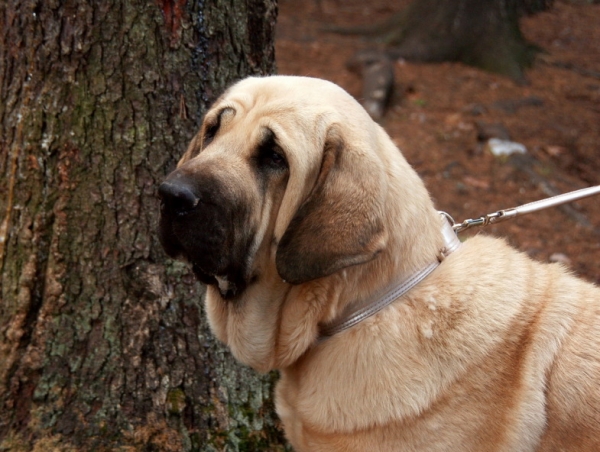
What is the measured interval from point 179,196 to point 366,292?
0.92 meters

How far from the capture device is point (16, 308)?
3447 millimetres

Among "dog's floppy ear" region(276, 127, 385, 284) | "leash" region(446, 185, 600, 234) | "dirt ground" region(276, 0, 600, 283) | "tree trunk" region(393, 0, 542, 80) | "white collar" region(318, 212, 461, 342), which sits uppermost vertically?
"dog's floppy ear" region(276, 127, 385, 284)

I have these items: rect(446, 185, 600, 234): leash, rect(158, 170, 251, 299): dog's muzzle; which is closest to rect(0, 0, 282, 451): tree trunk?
rect(158, 170, 251, 299): dog's muzzle

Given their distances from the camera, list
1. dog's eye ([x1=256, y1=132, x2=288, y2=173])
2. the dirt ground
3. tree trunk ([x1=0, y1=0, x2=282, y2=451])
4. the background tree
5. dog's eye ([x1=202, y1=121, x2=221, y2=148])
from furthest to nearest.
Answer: the background tree → the dirt ground → tree trunk ([x1=0, y1=0, x2=282, y2=451]) → dog's eye ([x1=202, y1=121, x2=221, y2=148]) → dog's eye ([x1=256, y1=132, x2=288, y2=173])

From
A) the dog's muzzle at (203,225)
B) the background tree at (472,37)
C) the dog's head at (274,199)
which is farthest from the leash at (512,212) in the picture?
the background tree at (472,37)

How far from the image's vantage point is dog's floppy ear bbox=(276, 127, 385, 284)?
2.59 meters

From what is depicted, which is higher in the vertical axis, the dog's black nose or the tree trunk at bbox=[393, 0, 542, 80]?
the dog's black nose

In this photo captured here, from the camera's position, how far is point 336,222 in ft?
8.57

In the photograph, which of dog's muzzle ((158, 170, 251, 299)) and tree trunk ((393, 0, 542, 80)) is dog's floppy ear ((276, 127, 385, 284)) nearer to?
dog's muzzle ((158, 170, 251, 299))

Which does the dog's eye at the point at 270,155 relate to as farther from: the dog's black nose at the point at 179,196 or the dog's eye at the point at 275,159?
the dog's black nose at the point at 179,196

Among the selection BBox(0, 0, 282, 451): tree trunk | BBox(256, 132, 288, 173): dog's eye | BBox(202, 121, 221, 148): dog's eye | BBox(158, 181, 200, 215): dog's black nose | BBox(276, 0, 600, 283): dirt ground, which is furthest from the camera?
BBox(276, 0, 600, 283): dirt ground

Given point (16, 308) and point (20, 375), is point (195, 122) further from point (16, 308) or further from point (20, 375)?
point (20, 375)

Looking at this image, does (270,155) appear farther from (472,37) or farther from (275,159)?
(472,37)

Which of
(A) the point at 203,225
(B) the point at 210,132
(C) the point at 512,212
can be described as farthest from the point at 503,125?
(A) the point at 203,225
